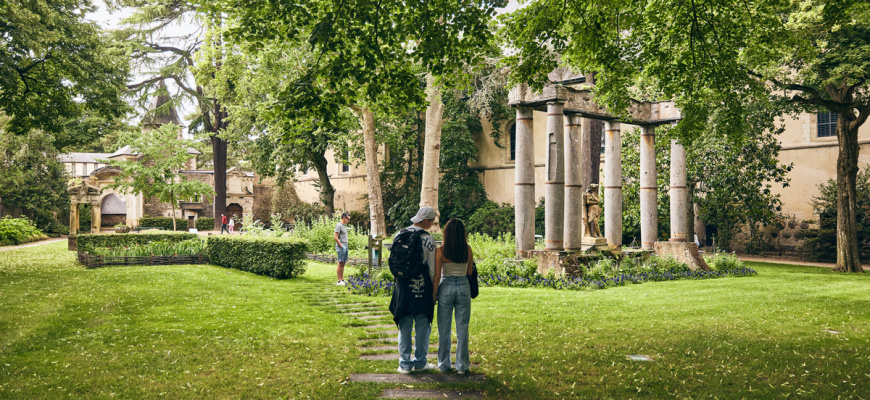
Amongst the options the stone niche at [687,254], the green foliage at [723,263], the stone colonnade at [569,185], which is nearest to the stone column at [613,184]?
the stone colonnade at [569,185]

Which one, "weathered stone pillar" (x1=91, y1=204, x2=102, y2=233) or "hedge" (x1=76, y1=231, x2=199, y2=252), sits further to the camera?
"weathered stone pillar" (x1=91, y1=204, x2=102, y2=233)

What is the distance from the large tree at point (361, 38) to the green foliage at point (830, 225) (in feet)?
65.5

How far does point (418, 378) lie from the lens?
5457mm

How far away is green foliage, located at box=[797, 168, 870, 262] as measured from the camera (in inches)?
831

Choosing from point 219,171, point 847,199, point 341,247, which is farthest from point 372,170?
point 847,199

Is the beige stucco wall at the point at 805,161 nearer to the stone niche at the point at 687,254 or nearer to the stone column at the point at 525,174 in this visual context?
the stone niche at the point at 687,254

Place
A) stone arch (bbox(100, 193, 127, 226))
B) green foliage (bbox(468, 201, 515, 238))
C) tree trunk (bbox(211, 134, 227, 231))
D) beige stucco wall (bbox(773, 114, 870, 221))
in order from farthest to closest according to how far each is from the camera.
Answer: stone arch (bbox(100, 193, 127, 226)), tree trunk (bbox(211, 134, 227, 231)), green foliage (bbox(468, 201, 515, 238)), beige stucco wall (bbox(773, 114, 870, 221))

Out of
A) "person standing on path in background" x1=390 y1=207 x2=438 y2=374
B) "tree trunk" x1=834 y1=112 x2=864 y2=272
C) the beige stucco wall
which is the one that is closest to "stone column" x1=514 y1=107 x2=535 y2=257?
"person standing on path in background" x1=390 y1=207 x2=438 y2=374

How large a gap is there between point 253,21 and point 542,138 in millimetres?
24317

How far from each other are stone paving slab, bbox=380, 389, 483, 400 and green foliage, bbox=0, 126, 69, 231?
3310cm

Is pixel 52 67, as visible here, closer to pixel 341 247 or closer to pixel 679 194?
pixel 341 247

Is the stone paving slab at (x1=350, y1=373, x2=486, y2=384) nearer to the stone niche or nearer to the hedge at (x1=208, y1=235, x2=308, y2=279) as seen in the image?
the hedge at (x1=208, y1=235, x2=308, y2=279)

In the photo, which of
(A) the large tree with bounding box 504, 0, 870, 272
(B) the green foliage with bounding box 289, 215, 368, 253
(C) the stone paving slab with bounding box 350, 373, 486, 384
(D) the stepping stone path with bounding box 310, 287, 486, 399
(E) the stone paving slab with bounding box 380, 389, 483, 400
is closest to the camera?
(E) the stone paving slab with bounding box 380, 389, 483, 400

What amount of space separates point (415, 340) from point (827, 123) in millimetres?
24676
